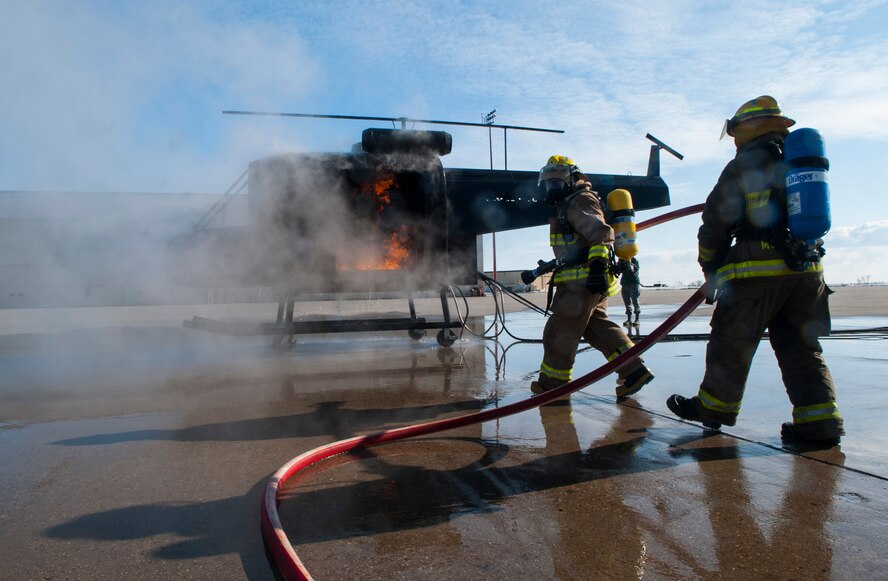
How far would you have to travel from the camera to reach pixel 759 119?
9.98 feet

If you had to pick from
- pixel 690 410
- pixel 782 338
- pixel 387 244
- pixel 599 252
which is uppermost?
pixel 387 244

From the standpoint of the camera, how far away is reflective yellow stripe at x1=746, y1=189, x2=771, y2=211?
2871 millimetres

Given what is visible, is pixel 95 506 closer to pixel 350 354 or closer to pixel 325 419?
pixel 325 419

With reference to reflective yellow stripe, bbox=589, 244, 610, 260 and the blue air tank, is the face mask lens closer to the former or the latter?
reflective yellow stripe, bbox=589, 244, 610, 260

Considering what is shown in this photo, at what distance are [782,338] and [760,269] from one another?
413 millimetres

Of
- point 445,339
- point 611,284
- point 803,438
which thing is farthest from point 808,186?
point 445,339

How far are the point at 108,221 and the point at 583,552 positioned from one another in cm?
707

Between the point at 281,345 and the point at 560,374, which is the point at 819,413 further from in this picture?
the point at 281,345

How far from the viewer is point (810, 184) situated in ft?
8.74

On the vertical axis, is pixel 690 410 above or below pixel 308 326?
below

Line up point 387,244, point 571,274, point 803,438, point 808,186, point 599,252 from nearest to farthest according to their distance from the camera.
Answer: point 808,186, point 803,438, point 599,252, point 571,274, point 387,244

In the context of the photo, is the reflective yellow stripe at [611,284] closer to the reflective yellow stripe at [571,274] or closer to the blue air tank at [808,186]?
the reflective yellow stripe at [571,274]

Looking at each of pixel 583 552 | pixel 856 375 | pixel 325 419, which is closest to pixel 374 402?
pixel 325 419

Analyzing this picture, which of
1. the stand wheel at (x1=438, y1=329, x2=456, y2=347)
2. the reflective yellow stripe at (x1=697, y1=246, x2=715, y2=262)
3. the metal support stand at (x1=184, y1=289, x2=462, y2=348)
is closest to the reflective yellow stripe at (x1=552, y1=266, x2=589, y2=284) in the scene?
the reflective yellow stripe at (x1=697, y1=246, x2=715, y2=262)
